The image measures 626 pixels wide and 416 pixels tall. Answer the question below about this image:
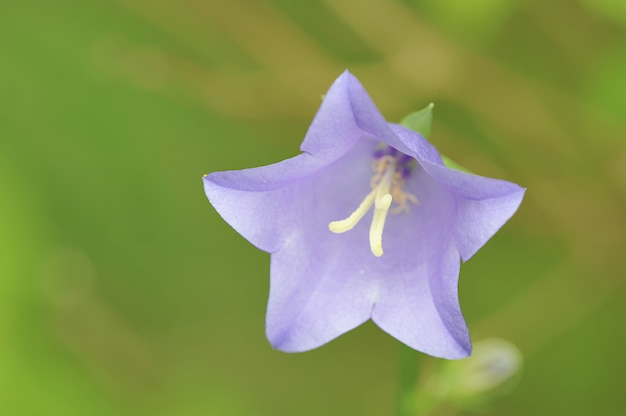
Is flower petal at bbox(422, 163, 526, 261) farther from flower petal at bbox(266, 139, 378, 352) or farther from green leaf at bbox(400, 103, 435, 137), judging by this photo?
flower petal at bbox(266, 139, 378, 352)

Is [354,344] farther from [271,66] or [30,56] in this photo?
[30,56]

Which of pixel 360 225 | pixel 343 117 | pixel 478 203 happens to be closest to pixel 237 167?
pixel 360 225

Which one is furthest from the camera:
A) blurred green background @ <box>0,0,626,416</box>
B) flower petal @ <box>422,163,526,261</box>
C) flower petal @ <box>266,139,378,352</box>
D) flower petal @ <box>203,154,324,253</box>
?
blurred green background @ <box>0,0,626,416</box>

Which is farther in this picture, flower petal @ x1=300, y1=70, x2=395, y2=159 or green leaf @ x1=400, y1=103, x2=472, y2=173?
green leaf @ x1=400, y1=103, x2=472, y2=173

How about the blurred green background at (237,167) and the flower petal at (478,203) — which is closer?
the flower petal at (478,203)

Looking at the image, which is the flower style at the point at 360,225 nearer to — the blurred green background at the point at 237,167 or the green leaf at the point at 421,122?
the green leaf at the point at 421,122

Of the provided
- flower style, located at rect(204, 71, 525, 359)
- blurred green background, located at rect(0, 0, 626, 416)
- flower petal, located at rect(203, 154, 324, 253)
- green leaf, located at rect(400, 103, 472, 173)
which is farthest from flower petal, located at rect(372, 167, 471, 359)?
blurred green background, located at rect(0, 0, 626, 416)

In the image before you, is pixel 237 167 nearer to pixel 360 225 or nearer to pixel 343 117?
pixel 360 225

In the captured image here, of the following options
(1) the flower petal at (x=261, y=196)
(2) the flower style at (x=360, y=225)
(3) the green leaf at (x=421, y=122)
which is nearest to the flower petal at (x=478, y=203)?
(2) the flower style at (x=360, y=225)
